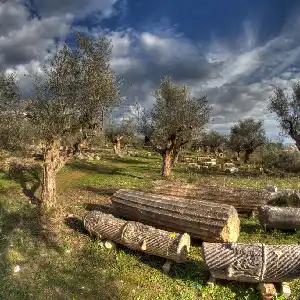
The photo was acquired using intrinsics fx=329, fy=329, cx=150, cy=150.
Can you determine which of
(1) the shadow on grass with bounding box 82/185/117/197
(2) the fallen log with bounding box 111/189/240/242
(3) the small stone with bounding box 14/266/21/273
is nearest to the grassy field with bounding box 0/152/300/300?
(3) the small stone with bounding box 14/266/21/273

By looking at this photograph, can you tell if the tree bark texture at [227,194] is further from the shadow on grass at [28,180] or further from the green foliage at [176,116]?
the green foliage at [176,116]

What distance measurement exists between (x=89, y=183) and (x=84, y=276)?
17.2 meters

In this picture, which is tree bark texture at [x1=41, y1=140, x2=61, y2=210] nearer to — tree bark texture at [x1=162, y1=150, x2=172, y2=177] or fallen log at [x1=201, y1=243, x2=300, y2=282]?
fallen log at [x1=201, y1=243, x2=300, y2=282]

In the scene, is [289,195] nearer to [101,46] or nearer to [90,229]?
[90,229]

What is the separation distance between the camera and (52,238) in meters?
14.2

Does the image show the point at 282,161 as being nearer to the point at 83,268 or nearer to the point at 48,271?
the point at 83,268

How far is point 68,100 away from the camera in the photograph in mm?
19172

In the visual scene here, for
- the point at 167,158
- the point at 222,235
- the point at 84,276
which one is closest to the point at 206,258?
the point at 222,235

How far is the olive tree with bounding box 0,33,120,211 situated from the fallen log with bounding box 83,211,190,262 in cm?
503

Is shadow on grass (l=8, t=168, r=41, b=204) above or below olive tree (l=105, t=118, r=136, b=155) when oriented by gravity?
below

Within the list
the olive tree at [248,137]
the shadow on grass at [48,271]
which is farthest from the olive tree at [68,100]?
the olive tree at [248,137]

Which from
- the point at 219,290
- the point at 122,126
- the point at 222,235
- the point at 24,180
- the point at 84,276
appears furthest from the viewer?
the point at 122,126

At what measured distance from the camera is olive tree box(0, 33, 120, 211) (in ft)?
61.1

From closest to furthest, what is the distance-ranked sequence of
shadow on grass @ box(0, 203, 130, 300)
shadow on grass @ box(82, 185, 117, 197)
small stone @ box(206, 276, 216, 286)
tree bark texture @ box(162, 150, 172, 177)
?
shadow on grass @ box(0, 203, 130, 300)
small stone @ box(206, 276, 216, 286)
shadow on grass @ box(82, 185, 117, 197)
tree bark texture @ box(162, 150, 172, 177)
